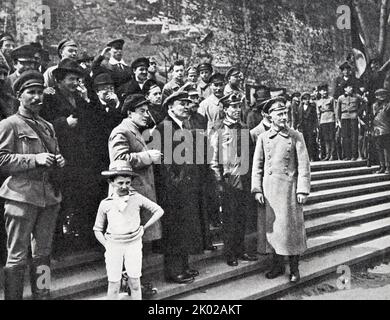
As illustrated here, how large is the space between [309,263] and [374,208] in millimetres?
2588

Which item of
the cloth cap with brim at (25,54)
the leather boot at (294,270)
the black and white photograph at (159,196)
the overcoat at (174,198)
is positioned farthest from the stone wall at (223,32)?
the leather boot at (294,270)

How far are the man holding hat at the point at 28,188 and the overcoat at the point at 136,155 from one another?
0.50 m

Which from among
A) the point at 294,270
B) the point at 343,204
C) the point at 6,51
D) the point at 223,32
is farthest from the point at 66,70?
the point at 223,32

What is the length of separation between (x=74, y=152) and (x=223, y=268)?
204 cm

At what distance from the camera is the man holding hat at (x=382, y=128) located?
827 cm

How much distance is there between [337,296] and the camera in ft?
15.6

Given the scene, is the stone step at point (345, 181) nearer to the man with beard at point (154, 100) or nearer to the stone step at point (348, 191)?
the stone step at point (348, 191)

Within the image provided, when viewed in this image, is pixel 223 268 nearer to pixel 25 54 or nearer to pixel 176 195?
pixel 176 195

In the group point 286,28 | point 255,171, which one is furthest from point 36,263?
point 286,28

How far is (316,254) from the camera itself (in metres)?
5.58

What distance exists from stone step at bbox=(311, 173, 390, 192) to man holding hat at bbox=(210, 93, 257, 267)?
2.77 meters

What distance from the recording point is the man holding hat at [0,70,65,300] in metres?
3.08

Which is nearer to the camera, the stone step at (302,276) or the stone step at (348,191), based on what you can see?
the stone step at (302,276)

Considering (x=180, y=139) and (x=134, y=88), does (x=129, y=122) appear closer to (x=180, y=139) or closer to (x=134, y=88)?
(x=180, y=139)
